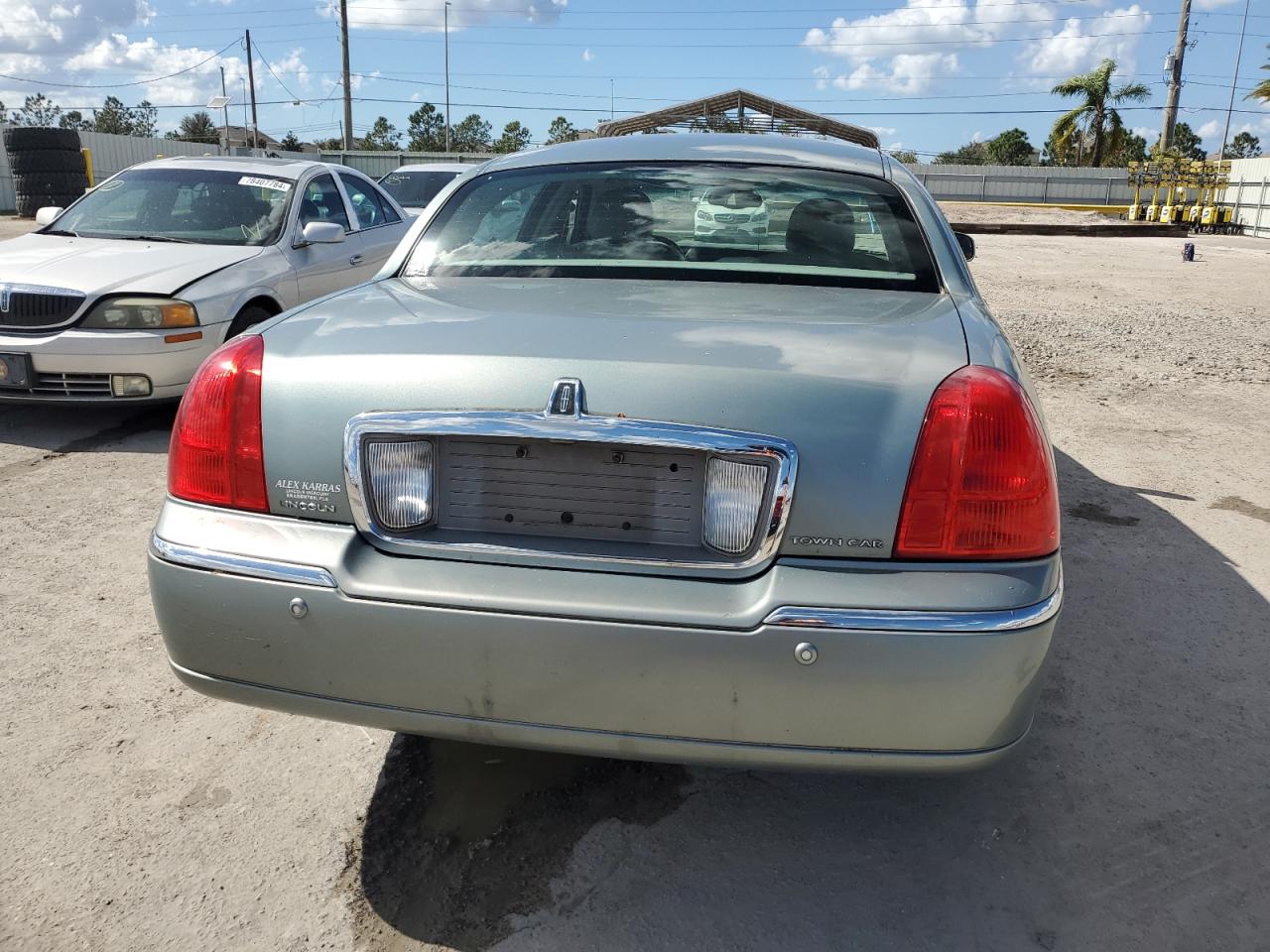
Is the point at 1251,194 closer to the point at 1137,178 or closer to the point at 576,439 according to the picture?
the point at 1137,178

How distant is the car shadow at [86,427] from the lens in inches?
218

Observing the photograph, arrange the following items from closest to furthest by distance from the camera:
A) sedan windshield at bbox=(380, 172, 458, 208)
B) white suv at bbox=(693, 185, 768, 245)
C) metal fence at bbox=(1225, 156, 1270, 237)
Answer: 1. white suv at bbox=(693, 185, 768, 245)
2. sedan windshield at bbox=(380, 172, 458, 208)
3. metal fence at bbox=(1225, 156, 1270, 237)

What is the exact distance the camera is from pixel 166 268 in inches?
230

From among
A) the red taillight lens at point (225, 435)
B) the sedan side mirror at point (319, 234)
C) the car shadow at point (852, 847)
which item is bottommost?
the car shadow at point (852, 847)

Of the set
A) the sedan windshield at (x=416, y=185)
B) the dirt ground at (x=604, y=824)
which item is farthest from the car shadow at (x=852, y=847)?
the sedan windshield at (x=416, y=185)

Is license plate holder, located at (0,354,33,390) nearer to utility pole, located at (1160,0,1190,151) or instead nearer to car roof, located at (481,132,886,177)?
car roof, located at (481,132,886,177)

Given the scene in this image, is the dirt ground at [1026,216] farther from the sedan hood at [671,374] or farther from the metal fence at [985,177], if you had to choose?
the sedan hood at [671,374]

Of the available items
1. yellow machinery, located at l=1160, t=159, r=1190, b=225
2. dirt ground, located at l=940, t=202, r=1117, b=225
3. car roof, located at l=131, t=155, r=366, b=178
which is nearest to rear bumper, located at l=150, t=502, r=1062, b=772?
car roof, located at l=131, t=155, r=366, b=178

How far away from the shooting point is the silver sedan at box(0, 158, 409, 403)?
5.46m

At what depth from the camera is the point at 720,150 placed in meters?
3.19

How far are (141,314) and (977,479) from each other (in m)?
5.04

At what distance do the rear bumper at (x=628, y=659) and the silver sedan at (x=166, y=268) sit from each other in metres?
4.07

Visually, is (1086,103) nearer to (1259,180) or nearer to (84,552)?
(1259,180)

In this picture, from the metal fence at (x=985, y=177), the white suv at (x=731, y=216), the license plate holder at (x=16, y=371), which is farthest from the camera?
the metal fence at (x=985, y=177)
